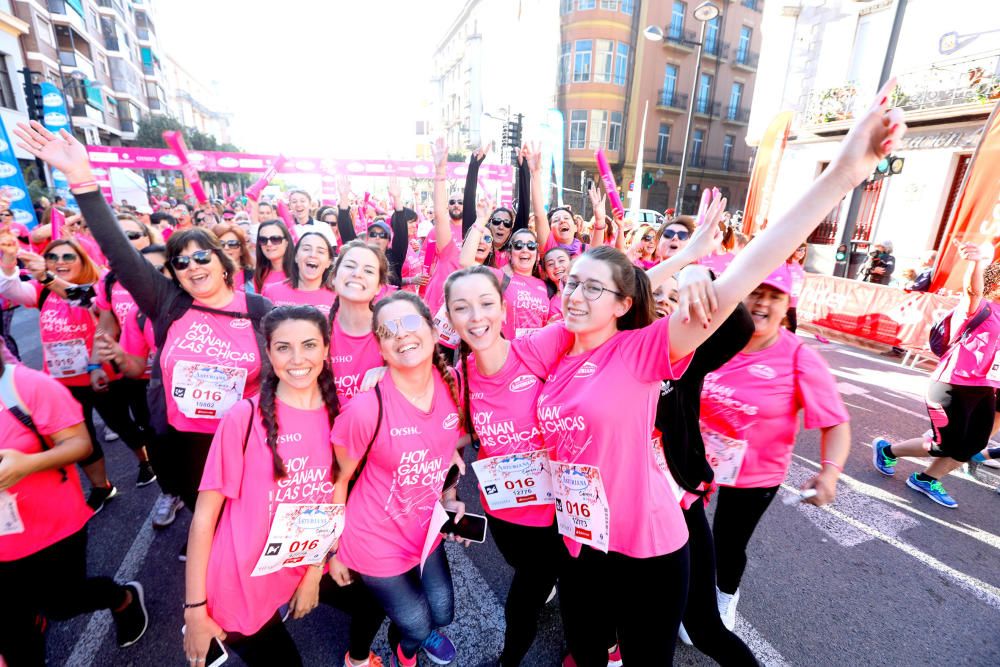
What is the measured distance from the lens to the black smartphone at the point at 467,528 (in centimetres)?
229

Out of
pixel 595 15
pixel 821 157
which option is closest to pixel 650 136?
pixel 595 15

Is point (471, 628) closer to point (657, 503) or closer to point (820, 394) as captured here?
point (657, 503)

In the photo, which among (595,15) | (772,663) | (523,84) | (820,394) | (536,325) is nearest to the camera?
(820,394)

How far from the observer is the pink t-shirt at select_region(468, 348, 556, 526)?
83.9 inches

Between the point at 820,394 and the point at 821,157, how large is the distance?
18488 mm

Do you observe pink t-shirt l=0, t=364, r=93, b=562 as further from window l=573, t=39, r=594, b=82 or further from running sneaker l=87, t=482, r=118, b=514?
window l=573, t=39, r=594, b=82

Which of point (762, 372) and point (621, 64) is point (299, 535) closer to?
point (762, 372)

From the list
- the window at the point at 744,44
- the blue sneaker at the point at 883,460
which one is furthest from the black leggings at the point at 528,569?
the window at the point at 744,44

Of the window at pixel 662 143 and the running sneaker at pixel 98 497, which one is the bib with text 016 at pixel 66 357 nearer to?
the running sneaker at pixel 98 497

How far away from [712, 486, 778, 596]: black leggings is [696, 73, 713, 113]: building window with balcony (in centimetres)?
3772

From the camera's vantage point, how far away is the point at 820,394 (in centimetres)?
228

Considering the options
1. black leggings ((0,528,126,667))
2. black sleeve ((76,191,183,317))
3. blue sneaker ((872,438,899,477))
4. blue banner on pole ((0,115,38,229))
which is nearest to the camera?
black leggings ((0,528,126,667))

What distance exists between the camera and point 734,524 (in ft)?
7.89

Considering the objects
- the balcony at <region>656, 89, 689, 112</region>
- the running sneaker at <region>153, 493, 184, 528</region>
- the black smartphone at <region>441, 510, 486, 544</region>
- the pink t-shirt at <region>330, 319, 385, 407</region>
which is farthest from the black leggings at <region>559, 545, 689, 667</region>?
the balcony at <region>656, 89, 689, 112</region>
